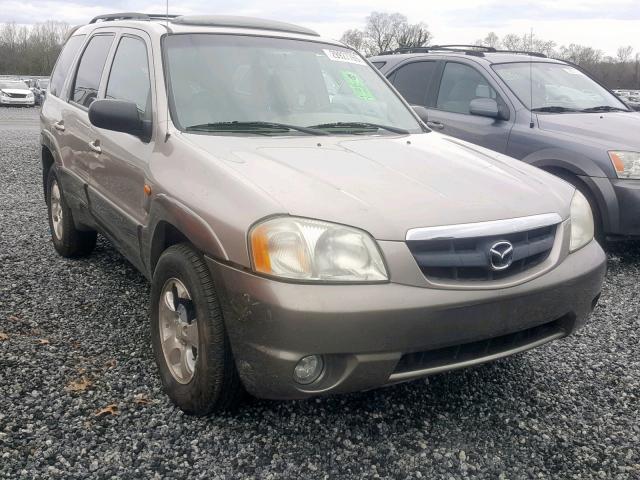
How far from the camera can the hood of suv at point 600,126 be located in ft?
17.3

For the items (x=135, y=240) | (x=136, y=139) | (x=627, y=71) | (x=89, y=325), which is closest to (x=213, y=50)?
(x=136, y=139)

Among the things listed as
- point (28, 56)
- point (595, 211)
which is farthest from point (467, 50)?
point (28, 56)

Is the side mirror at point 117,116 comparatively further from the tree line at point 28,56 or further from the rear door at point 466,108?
the tree line at point 28,56

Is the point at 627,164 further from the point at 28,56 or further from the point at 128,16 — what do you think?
the point at 28,56

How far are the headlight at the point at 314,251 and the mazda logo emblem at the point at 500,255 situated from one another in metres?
0.45

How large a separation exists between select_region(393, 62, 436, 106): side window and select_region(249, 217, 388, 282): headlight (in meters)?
4.80

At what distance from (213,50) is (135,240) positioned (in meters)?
1.12

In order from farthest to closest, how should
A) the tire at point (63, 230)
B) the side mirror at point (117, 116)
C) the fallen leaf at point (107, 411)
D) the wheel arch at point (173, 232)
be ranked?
the tire at point (63, 230) < the side mirror at point (117, 116) < the fallen leaf at point (107, 411) < the wheel arch at point (173, 232)

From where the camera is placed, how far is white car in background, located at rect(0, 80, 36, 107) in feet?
111

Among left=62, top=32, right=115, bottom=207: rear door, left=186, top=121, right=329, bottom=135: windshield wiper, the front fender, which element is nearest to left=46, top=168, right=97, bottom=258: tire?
left=62, top=32, right=115, bottom=207: rear door

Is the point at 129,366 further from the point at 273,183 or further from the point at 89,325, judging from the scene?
the point at 273,183

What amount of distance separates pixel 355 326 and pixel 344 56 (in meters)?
2.45

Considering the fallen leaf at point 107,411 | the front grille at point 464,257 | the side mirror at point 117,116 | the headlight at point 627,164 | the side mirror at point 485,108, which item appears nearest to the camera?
the front grille at point 464,257

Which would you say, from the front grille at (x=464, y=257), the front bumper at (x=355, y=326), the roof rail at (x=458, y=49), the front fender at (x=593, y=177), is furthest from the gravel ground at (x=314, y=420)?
the roof rail at (x=458, y=49)
